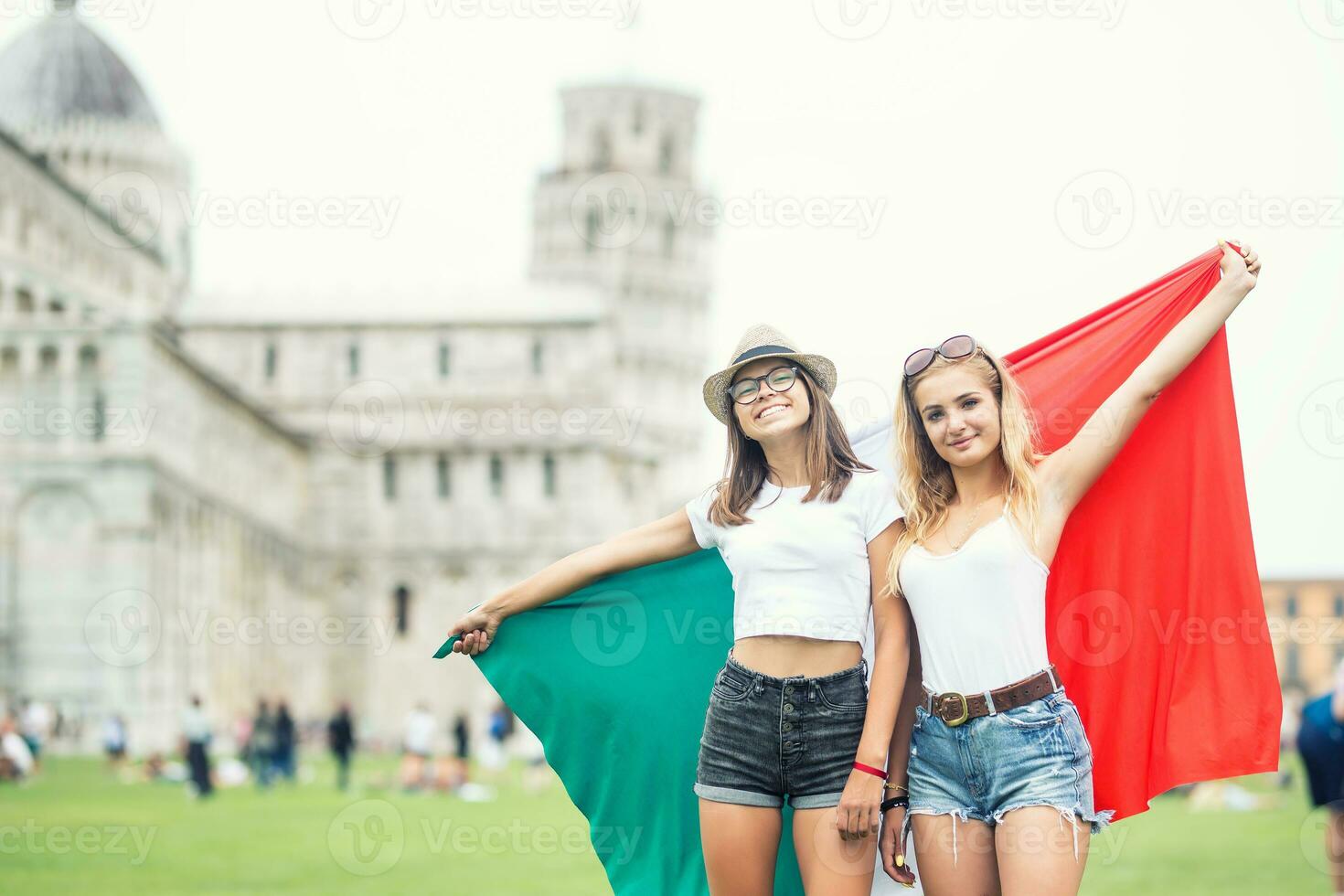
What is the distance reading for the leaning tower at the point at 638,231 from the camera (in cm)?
7312

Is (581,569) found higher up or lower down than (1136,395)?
lower down

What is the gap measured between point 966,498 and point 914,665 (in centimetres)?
51

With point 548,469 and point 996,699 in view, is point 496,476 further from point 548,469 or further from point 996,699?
point 996,699

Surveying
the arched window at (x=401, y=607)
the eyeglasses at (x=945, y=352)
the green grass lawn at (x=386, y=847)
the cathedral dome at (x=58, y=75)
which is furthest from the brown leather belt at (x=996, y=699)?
the cathedral dome at (x=58, y=75)

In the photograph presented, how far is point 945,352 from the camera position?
4.83m

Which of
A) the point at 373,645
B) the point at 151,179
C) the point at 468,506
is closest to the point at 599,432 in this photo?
the point at 468,506

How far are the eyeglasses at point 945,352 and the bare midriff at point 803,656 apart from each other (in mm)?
832

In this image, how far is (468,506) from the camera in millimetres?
61875

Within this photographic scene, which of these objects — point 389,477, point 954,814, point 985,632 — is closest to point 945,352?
point 985,632

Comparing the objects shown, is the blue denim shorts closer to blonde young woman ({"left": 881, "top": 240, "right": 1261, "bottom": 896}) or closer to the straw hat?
blonde young woman ({"left": 881, "top": 240, "right": 1261, "bottom": 896})

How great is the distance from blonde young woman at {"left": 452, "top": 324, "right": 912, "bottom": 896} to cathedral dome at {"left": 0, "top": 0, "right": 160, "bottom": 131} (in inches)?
2765

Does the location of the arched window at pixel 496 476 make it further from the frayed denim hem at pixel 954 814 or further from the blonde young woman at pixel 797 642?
the frayed denim hem at pixel 954 814

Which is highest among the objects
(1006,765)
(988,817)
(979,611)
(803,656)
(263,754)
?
(979,611)

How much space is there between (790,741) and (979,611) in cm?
64
